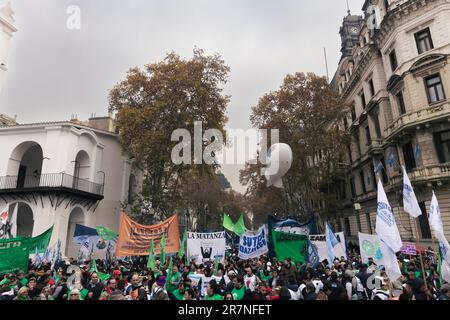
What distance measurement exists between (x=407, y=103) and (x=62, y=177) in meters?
25.4

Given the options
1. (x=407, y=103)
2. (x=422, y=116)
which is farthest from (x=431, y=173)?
(x=407, y=103)

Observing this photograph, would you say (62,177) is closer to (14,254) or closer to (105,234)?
(105,234)

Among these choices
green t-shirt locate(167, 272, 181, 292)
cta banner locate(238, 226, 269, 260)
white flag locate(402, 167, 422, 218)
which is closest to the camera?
green t-shirt locate(167, 272, 181, 292)

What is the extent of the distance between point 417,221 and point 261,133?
562 inches

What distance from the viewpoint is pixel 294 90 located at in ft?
90.0

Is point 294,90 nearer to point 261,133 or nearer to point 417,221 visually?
point 261,133

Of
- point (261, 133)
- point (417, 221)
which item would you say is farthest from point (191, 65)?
point (417, 221)

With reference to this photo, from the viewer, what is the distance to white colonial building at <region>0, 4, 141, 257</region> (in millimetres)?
21000

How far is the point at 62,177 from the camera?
70.0ft

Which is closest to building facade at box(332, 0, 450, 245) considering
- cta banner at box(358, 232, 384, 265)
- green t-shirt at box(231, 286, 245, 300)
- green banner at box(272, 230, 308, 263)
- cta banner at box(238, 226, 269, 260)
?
cta banner at box(358, 232, 384, 265)

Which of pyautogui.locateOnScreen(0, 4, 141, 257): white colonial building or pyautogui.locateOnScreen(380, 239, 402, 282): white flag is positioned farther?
pyautogui.locateOnScreen(0, 4, 141, 257): white colonial building

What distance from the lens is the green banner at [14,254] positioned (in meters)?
9.71

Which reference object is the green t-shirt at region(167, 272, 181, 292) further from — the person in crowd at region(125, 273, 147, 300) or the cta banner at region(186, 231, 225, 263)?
the cta banner at region(186, 231, 225, 263)

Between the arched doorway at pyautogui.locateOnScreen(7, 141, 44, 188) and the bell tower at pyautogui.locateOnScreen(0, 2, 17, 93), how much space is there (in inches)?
451
